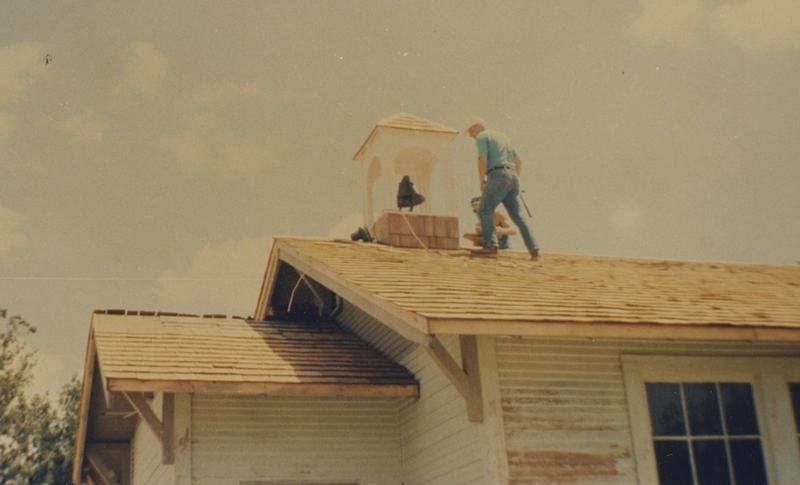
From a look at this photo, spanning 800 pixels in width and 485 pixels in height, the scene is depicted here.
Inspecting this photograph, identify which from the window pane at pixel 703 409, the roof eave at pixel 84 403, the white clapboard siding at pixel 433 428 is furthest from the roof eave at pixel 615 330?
the roof eave at pixel 84 403

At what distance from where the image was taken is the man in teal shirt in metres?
11.6

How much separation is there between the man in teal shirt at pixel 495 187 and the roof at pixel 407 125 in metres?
1.80

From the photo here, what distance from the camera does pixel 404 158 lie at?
13812mm

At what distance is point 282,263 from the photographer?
12391 millimetres

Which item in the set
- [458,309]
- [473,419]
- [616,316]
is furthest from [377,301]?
[616,316]

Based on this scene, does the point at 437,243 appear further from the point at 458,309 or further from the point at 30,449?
the point at 30,449

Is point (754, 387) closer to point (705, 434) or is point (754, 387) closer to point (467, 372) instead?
point (705, 434)

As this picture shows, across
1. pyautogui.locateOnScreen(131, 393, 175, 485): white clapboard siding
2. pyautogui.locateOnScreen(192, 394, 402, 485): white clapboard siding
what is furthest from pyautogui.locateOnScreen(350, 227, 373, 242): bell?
pyautogui.locateOnScreen(131, 393, 175, 485): white clapboard siding

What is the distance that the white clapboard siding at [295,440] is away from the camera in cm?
948

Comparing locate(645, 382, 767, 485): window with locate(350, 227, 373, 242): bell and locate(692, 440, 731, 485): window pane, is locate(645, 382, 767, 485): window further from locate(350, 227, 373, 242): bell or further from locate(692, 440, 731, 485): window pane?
locate(350, 227, 373, 242): bell

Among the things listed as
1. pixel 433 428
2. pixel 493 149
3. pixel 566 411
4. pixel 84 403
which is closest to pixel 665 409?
pixel 566 411

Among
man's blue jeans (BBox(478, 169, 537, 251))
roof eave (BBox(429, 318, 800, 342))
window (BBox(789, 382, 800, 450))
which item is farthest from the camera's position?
man's blue jeans (BBox(478, 169, 537, 251))

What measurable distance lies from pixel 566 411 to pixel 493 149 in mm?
4139

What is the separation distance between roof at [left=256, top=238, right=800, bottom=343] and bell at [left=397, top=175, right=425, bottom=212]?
55.1 inches
